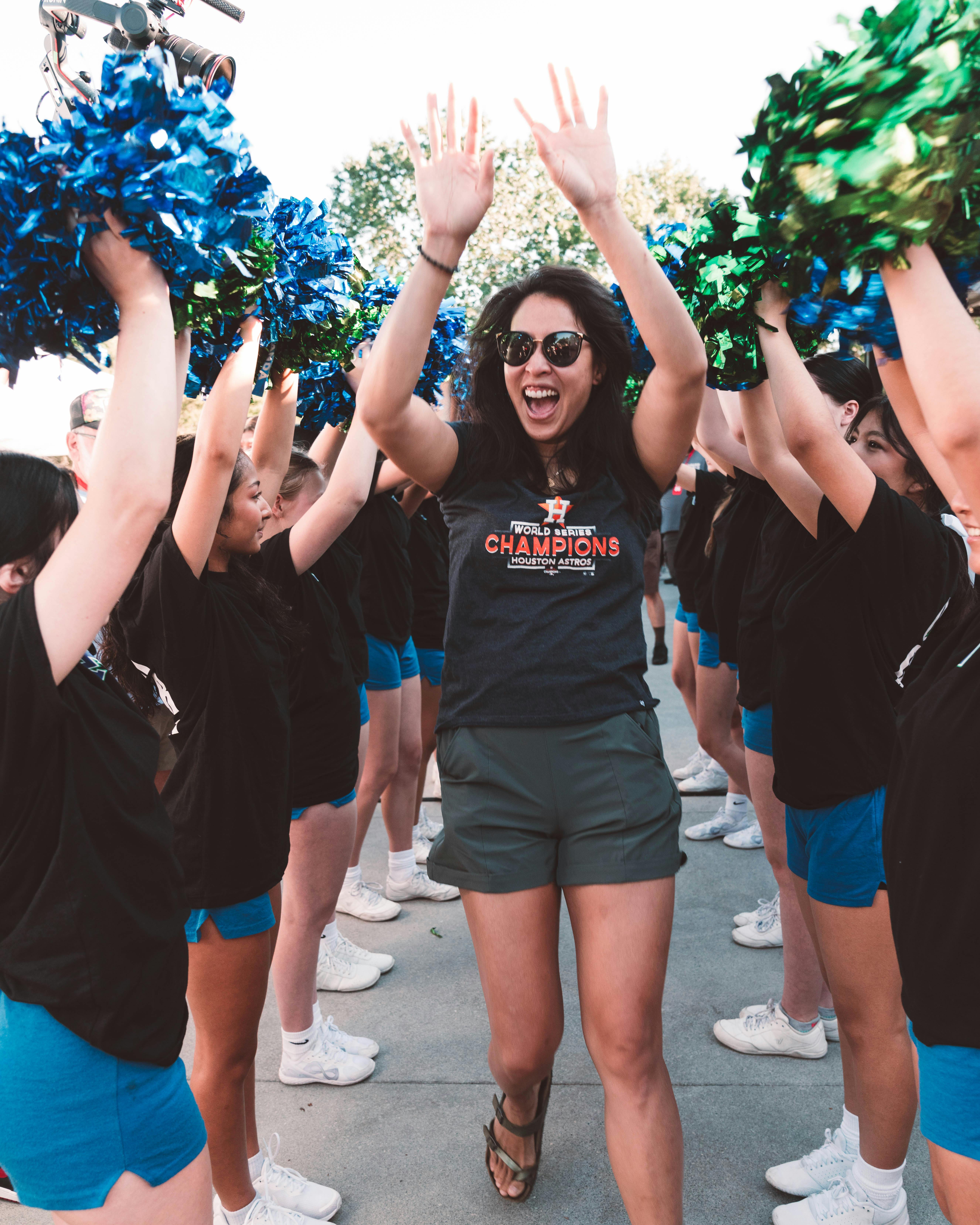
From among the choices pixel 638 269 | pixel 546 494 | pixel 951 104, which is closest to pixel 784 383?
pixel 638 269

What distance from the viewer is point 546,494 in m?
2.41

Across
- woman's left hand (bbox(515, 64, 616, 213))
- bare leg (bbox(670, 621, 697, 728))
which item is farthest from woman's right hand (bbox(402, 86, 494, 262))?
bare leg (bbox(670, 621, 697, 728))

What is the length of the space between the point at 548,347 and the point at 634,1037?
162 centimetres

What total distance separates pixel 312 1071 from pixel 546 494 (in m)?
2.08

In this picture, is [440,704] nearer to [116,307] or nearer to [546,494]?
[546,494]

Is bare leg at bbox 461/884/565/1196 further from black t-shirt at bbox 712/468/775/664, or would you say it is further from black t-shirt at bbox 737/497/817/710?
black t-shirt at bbox 712/468/775/664

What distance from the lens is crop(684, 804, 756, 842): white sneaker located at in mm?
5242

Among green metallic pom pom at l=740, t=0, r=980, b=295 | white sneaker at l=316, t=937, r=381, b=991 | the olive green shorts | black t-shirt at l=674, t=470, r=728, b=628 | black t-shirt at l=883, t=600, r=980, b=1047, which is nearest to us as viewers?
green metallic pom pom at l=740, t=0, r=980, b=295

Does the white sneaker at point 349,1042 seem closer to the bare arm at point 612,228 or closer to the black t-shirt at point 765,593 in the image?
the black t-shirt at point 765,593

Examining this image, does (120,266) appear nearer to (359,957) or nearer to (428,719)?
(359,957)

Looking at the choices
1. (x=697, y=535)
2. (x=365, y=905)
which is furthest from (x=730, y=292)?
(x=697, y=535)

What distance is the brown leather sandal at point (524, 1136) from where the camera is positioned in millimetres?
2570

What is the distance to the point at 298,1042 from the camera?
3.16 m

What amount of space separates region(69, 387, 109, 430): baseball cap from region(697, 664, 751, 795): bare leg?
316cm
